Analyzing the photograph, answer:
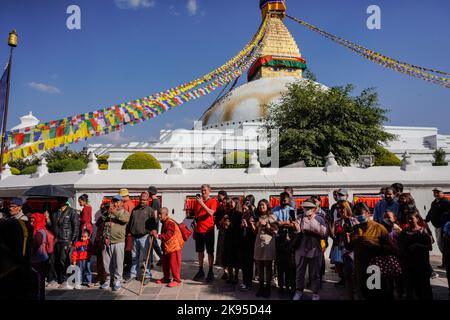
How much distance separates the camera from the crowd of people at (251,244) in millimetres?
3752

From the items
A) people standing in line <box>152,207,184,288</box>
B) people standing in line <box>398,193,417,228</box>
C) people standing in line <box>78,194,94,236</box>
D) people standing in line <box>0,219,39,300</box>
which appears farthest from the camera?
people standing in line <box>78,194,94,236</box>

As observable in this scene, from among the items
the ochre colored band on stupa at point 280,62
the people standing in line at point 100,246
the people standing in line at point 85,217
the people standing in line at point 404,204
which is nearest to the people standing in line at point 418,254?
the people standing in line at point 404,204

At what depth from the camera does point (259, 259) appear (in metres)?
4.99

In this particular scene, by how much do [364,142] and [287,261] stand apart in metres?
11.2

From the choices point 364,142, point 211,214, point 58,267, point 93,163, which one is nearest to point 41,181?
point 93,163

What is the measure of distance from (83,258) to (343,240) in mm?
4717

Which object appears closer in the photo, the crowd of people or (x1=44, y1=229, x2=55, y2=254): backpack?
the crowd of people

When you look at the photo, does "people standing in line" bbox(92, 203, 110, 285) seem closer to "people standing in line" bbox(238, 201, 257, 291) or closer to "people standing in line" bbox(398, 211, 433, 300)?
"people standing in line" bbox(238, 201, 257, 291)

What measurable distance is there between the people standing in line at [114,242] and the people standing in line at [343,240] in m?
3.64

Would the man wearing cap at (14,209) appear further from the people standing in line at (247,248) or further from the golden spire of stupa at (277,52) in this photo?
the golden spire of stupa at (277,52)

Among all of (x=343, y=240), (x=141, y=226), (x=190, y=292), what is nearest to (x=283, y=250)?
(x=343, y=240)

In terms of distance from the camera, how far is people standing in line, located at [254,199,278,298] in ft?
16.3

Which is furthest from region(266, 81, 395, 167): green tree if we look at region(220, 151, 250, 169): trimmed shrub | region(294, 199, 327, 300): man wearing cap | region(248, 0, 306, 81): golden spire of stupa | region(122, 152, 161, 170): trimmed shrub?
region(248, 0, 306, 81): golden spire of stupa

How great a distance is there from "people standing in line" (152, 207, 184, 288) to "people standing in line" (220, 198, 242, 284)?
2.93ft
